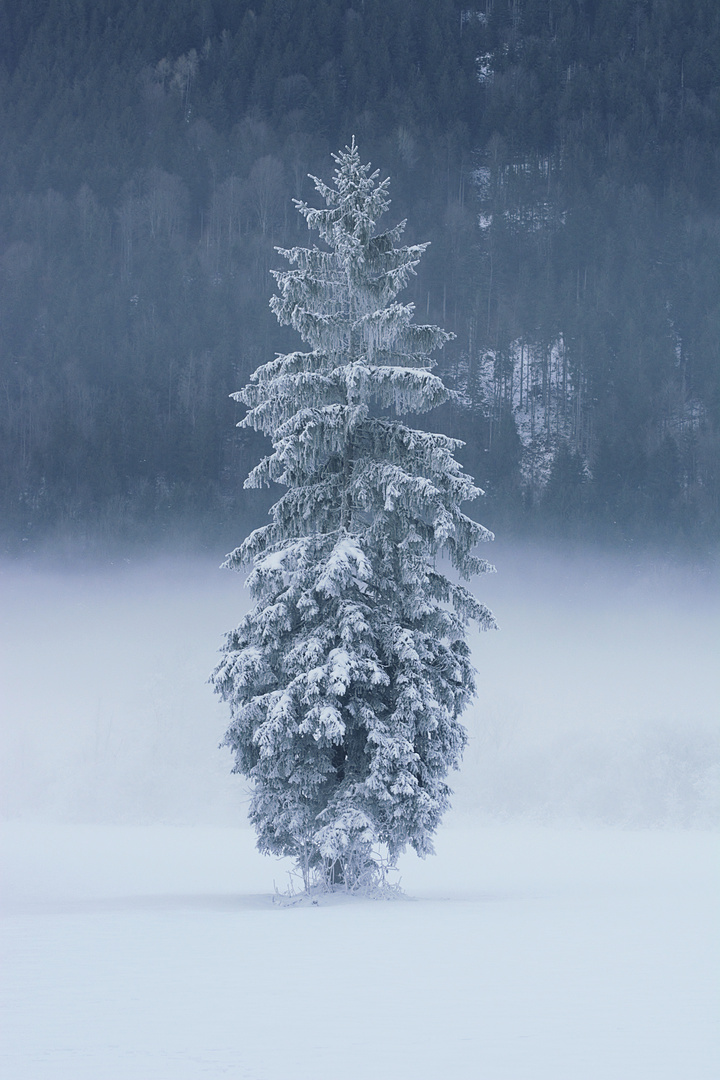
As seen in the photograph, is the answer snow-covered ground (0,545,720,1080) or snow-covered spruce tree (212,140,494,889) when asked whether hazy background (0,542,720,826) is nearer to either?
snow-covered ground (0,545,720,1080)

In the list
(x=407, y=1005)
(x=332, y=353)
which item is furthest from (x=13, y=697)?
(x=407, y=1005)

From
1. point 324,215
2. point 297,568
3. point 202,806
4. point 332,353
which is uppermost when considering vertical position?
point 324,215

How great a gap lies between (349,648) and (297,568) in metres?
1.92

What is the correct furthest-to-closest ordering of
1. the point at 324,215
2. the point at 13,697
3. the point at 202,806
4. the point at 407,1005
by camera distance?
1. the point at 13,697
2. the point at 202,806
3. the point at 324,215
4. the point at 407,1005

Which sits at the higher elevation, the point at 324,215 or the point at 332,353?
the point at 324,215

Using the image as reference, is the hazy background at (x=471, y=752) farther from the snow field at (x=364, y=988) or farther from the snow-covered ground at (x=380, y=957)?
the snow field at (x=364, y=988)

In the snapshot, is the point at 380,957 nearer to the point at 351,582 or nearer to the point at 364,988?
the point at 364,988

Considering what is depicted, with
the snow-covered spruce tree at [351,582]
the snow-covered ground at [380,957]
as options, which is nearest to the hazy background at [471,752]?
the snow-covered ground at [380,957]

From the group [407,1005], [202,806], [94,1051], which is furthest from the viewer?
[202,806]

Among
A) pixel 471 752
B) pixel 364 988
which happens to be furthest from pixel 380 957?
pixel 471 752

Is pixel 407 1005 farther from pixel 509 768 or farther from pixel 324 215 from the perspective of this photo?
pixel 509 768

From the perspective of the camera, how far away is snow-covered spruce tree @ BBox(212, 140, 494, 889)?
20.9 m

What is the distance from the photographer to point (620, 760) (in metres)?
79.6

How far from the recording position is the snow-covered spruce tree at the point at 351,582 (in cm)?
2091
